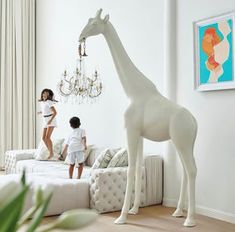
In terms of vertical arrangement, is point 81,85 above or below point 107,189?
above

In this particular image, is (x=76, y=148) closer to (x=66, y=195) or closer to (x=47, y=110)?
(x=66, y=195)

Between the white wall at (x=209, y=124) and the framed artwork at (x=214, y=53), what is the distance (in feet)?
0.27

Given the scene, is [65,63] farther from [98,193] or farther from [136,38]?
[98,193]

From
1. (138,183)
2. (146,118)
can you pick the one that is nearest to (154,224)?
(138,183)

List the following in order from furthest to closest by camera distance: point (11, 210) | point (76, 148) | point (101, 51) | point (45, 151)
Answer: point (45, 151), point (101, 51), point (76, 148), point (11, 210)

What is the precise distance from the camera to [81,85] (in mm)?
6871

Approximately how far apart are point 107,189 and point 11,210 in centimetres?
415

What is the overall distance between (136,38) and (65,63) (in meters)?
2.28

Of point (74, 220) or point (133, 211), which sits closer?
point (74, 220)

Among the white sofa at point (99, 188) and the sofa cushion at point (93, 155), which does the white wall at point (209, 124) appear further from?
the sofa cushion at point (93, 155)

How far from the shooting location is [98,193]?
443cm

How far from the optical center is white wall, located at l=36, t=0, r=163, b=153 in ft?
17.7

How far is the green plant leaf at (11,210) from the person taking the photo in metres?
0.41

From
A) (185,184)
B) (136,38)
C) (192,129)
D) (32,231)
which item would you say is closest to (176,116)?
(192,129)
